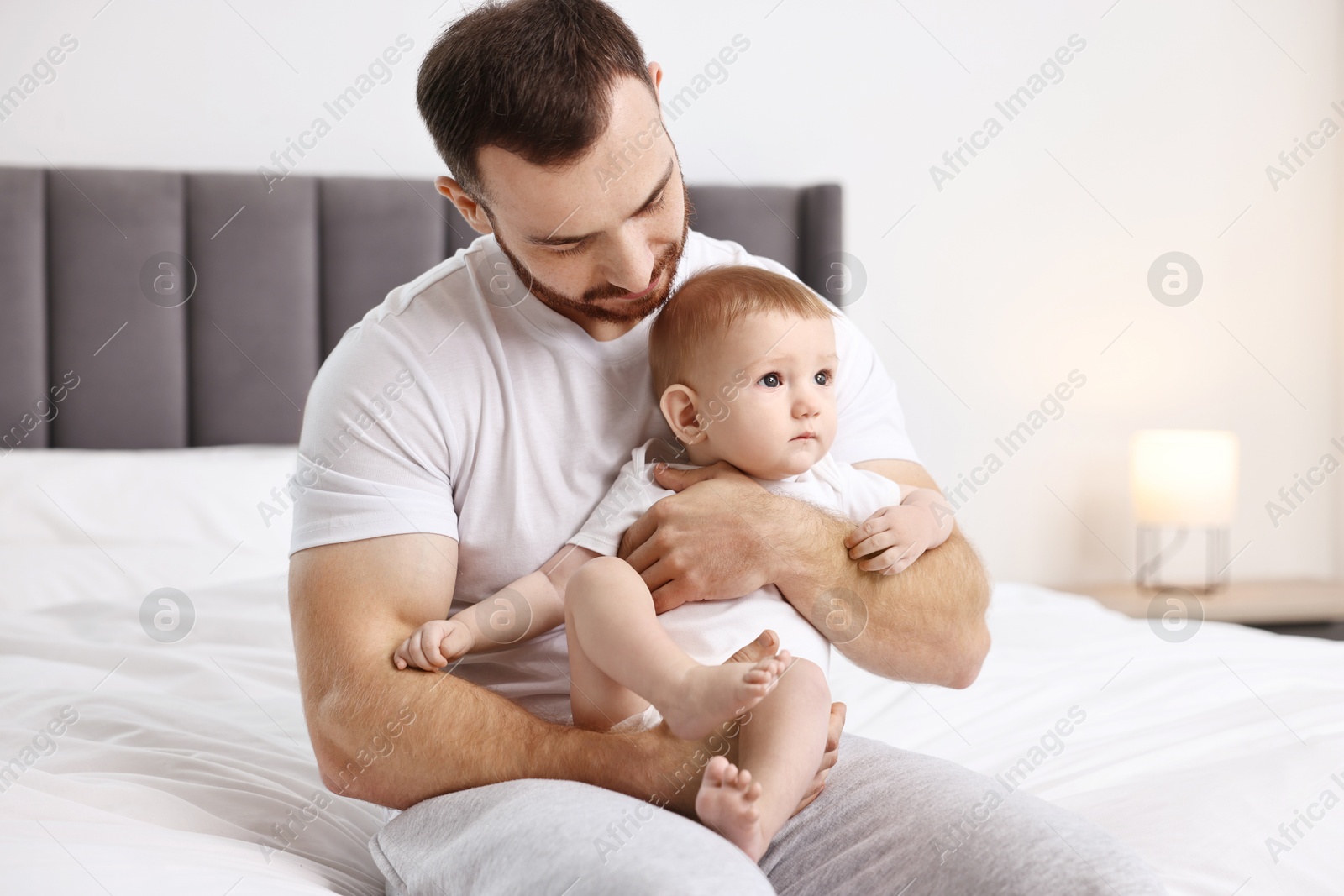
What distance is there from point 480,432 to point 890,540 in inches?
18.9

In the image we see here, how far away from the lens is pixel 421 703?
100 cm

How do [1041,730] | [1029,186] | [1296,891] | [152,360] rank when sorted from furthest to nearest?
[1029,186]
[152,360]
[1041,730]
[1296,891]

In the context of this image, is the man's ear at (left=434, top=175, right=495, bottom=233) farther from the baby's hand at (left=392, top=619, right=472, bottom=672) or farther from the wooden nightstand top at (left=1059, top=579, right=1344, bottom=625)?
the wooden nightstand top at (left=1059, top=579, right=1344, bottom=625)

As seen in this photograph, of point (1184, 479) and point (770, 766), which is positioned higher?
point (1184, 479)

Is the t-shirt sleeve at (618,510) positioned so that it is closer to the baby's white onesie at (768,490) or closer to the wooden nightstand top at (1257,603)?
the baby's white onesie at (768,490)

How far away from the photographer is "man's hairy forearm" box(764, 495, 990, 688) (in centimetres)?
114

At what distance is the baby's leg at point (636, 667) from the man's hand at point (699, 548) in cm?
4

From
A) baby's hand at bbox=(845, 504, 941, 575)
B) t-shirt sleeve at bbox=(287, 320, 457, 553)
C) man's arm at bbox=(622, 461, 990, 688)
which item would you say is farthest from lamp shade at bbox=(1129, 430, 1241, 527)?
t-shirt sleeve at bbox=(287, 320, 457, 553)

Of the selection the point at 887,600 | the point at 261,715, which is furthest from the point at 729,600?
the point at 261,715

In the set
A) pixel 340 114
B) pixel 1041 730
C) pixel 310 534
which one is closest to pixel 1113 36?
pixel 340 114

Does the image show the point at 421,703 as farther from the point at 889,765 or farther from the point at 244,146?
the point at 244,146

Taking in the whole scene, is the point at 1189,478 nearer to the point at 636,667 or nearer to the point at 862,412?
the point at 862,412

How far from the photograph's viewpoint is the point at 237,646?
1848 mm

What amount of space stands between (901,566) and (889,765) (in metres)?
0.23
